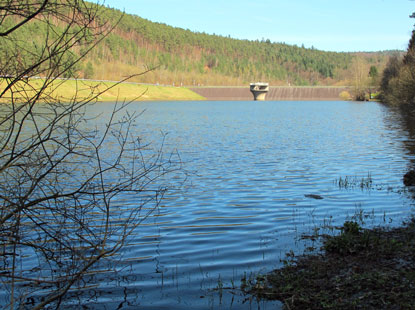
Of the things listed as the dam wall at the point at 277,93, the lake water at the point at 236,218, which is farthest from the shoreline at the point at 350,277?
the dam wall at the point at 277,93

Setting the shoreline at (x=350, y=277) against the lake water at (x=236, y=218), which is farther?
the lake water at (x=236, y=218)

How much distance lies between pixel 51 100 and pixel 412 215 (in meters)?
8.73

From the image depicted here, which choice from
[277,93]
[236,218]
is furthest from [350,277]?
[277,93]

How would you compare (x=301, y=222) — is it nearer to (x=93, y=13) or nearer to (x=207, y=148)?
(x=93, y=13)

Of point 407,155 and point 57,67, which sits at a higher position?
point 57,67

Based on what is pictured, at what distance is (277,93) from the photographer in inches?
6885

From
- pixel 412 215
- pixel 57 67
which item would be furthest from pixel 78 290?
pixel 412 215

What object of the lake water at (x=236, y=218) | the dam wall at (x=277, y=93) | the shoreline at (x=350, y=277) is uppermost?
the dam wall at (x=277, y=93)

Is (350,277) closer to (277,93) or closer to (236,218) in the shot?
(236,218)

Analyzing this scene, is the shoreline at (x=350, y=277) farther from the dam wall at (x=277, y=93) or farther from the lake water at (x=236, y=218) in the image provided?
the dam wall at (x=277, y=93)

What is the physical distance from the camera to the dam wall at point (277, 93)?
541 ft

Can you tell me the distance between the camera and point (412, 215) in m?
10.6

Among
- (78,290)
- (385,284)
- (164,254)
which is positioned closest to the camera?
(385,284)

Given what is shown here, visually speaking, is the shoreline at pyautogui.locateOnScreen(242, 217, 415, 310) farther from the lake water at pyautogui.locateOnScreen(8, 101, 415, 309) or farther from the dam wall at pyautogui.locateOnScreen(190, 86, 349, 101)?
the dam wall at pyautogui.locateOnScreen(190, 86, 349, 101)
